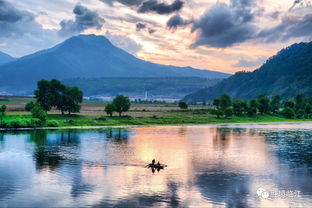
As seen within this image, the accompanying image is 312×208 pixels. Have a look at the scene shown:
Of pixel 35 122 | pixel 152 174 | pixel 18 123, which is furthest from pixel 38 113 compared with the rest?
pixel 152 174

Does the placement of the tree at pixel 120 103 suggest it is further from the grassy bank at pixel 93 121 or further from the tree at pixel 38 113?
the tree at pixel 38 113

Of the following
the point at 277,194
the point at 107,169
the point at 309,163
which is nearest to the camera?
the point at 277,194

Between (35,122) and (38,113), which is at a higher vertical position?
(38,113)

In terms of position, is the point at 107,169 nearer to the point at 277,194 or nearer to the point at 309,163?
the point at 277,194

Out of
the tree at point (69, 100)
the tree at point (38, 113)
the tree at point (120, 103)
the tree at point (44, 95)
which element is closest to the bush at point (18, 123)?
the tree at point (38, 113)

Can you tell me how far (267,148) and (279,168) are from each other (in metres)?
28.4

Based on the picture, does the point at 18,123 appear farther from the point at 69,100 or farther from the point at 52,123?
the point at 69,100

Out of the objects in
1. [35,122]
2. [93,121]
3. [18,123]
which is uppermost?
[93,121]

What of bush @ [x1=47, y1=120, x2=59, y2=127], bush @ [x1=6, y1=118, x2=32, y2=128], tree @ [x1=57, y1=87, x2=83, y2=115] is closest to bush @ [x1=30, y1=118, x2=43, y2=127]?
bush @ [x1=6, y1=118, x2=32, y2=128]

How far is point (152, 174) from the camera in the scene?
62.3 meters

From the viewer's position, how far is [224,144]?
10488 cm

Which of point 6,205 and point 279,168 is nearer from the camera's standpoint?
point 6,205

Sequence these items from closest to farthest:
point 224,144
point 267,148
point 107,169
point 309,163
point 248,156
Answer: point 107,169, point 309,163, point 248,156, point 267,148, point 224,144

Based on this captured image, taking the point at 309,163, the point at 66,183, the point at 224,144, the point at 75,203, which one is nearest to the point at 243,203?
the point at 75,203
